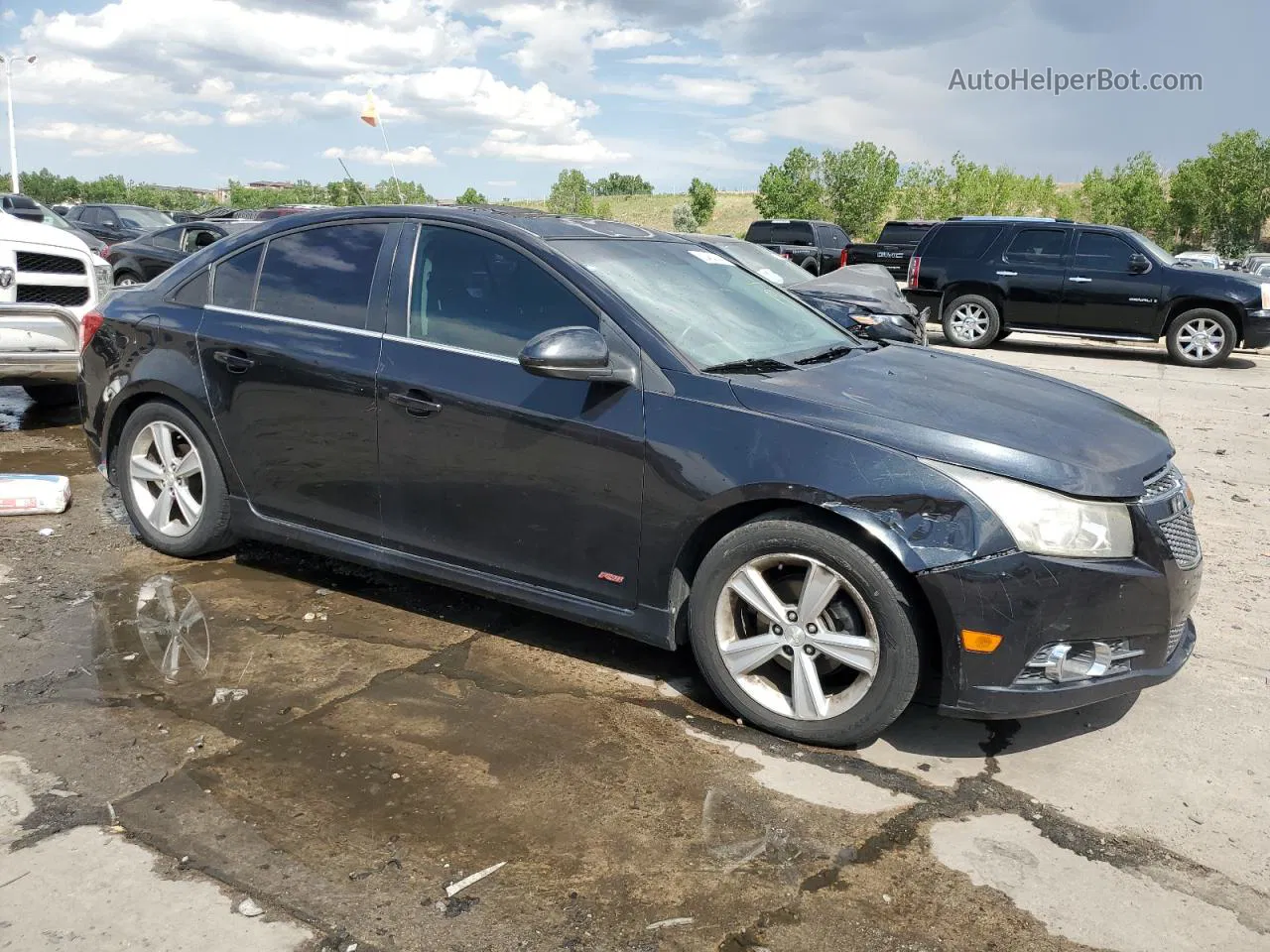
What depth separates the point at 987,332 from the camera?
1556cm

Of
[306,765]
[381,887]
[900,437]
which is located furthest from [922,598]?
[306,765]

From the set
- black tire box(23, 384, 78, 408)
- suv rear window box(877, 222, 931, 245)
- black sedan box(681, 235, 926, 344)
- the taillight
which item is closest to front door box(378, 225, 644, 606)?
the taillight

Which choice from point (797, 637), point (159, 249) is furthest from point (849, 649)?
point (159, 249)

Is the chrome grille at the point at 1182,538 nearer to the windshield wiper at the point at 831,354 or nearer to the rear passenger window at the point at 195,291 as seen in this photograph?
the windshield wiper at the point at 831,354

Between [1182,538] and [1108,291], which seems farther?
[1108,291]

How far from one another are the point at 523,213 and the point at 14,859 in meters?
2.98

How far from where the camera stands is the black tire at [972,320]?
50.9 feet

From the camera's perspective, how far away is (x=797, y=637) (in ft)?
11.4

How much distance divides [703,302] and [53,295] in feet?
19.3

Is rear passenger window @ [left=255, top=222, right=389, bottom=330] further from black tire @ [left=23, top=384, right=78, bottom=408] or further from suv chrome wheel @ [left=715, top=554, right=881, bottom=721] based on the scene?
black tire @ [left=23, top=384, right=78, bottom=408]

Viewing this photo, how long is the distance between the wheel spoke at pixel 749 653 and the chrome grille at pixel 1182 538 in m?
1.27

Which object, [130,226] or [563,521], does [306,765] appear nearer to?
[563,521]

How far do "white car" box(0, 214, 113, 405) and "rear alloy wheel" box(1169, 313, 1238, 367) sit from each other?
13013 mm

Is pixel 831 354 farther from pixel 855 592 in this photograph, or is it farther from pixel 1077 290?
pixel 1077 290
